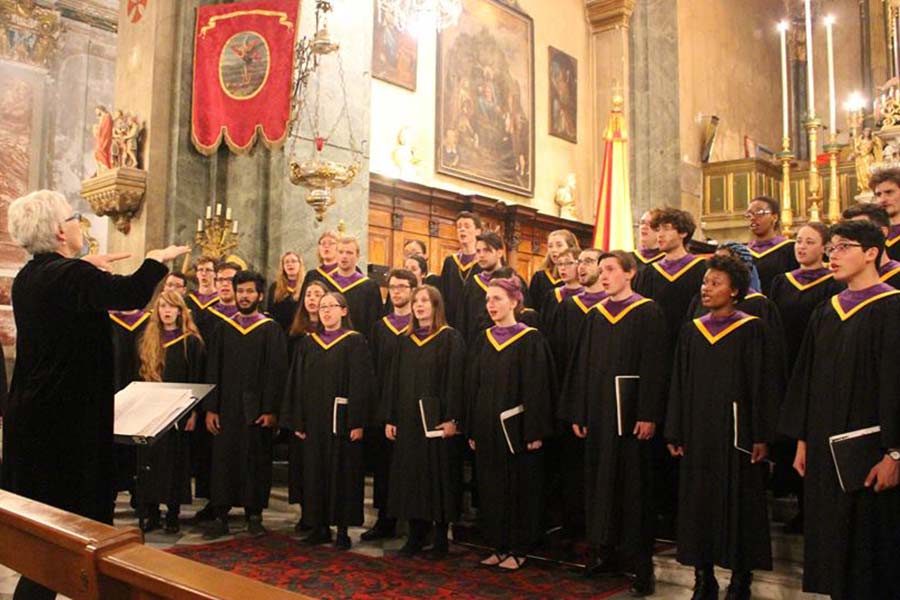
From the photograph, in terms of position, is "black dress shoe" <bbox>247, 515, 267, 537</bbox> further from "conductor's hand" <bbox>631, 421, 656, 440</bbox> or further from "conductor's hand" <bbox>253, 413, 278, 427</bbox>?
"conductor's hand" <bbox>631, 421, 656, 440</bbox>

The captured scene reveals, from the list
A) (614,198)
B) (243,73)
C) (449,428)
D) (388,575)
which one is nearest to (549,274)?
(449,428)

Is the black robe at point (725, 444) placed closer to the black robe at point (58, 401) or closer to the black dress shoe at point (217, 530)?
the black robe at point (58, 401)

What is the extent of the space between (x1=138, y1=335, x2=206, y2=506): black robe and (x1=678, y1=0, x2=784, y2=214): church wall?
35.7 ft

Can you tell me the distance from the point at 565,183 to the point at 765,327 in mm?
10674

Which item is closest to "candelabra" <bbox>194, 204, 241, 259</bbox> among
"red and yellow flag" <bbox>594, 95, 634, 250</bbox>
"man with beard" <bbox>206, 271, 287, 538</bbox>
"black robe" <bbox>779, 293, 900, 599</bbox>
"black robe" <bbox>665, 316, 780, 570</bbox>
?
"man with beard" <bbox>206, 271, 287, 538</bbox>

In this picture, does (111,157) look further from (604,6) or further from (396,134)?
(604,6)

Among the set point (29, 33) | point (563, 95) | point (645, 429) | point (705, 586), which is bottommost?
point (705, 586)

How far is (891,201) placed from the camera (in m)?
4.86

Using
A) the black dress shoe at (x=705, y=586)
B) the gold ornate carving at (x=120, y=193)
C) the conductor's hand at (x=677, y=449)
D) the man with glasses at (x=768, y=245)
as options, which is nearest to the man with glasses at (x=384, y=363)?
the conductor's hand at (x=677, y=449)

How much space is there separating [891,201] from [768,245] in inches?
41.7

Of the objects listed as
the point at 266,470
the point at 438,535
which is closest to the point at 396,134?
the point at 266,470

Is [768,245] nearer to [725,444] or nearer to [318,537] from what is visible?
[725,444]

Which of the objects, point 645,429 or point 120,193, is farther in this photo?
point 120,193

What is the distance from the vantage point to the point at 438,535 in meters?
5.33
